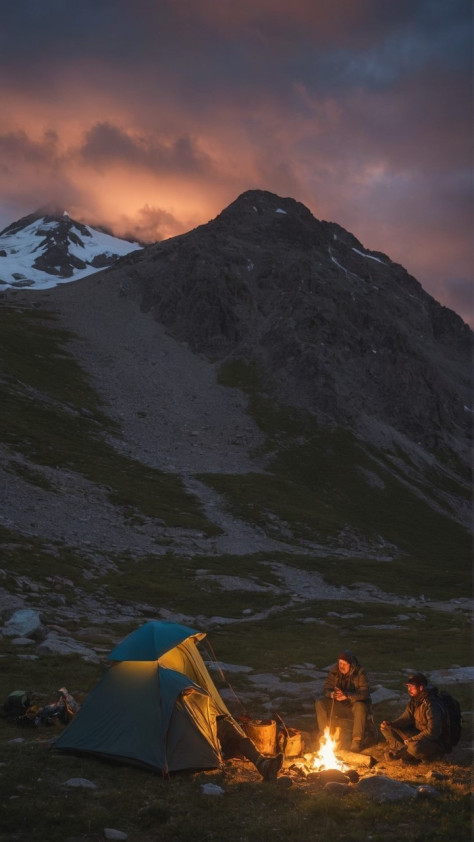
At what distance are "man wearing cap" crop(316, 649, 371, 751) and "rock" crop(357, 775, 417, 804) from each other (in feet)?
8.67

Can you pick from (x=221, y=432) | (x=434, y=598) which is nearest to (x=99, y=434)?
(x=221, y=432)

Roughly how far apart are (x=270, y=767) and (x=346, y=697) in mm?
2967

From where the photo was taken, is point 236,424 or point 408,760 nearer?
point 408,760

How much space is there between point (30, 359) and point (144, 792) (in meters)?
108

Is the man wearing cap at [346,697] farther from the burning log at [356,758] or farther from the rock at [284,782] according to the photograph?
the rock at [284,782]

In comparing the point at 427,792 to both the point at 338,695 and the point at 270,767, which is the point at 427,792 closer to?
the point at 270,767

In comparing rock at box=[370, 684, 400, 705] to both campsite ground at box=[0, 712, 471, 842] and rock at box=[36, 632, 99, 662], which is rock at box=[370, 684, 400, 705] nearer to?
campsite ground at box=[0, 712, 471, 842]

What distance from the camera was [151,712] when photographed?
13.6 meters

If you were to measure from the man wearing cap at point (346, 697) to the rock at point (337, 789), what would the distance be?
2.80 m

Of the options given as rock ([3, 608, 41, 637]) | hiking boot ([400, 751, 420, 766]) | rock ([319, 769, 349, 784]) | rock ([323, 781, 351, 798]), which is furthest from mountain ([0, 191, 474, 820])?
rock ([319, 769, 349, 784])

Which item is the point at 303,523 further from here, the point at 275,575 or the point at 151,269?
the point at 151,269

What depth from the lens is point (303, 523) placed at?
242ft

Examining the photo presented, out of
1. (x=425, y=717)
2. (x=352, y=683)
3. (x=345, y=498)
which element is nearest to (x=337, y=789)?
Result: (x=425, y=717)

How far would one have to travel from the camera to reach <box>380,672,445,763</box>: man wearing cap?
13.5 m
